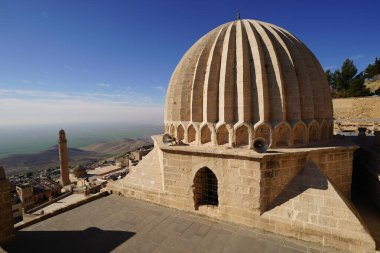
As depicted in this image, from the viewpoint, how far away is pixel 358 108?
79.8ft

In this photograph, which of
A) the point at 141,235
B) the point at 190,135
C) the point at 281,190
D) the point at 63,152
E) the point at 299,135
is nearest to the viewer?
the point at 141,235

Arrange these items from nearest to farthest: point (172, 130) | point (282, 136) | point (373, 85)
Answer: point (282, 136) → point (172, 130) → point (373, 85)

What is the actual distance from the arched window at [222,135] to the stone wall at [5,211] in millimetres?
5707

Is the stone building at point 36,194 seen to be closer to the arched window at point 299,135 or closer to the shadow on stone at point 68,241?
the shadow on stone at point 68,241

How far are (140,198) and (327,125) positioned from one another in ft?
22.5

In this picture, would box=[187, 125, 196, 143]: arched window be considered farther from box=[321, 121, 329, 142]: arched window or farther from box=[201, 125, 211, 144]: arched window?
box=[321, 121, 329, 142]: arched window

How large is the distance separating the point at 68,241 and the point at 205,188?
3.99 metres

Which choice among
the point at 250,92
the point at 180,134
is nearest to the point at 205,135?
the point at 180,134

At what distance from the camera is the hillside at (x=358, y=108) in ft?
76.7

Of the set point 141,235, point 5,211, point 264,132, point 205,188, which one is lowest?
point 141,235

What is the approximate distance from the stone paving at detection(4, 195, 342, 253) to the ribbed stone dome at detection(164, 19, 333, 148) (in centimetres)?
244

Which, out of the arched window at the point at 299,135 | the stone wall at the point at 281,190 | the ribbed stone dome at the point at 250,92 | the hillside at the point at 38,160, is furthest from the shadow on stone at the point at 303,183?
the hillside at the point at 38,160

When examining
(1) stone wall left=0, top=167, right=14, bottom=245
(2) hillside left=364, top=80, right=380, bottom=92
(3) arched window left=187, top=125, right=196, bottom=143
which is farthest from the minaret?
(2) hillside left=364, top=80, right=380, bottom=92

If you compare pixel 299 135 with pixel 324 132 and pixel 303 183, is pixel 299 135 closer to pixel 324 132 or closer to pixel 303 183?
pixel 324 132
